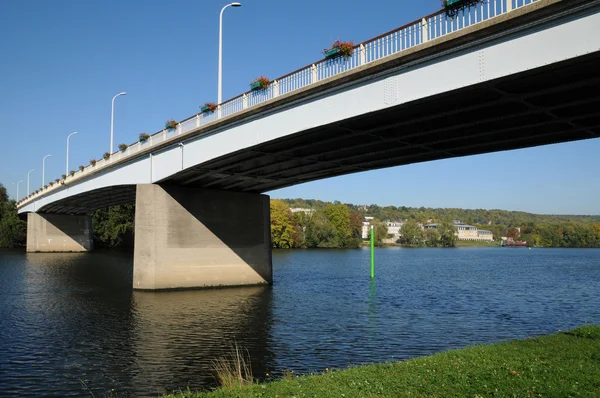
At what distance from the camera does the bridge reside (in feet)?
47.4

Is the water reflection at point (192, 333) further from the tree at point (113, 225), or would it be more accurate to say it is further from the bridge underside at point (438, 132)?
the tree at point (113, 225)

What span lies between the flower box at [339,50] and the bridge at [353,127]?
0.40m

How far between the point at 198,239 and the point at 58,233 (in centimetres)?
5972

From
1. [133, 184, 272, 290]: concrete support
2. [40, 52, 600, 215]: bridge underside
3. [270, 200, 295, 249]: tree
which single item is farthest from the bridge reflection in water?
[270, 200, 295, 249]: tree

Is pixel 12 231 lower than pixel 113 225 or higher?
lower

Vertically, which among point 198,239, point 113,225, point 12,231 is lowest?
point 198,239

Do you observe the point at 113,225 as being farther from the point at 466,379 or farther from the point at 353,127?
the point at 466,379

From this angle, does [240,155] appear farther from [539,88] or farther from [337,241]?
[337,241]

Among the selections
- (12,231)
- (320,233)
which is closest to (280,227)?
(320,233)

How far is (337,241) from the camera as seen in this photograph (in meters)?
135

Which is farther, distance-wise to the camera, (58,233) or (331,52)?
(58,233)

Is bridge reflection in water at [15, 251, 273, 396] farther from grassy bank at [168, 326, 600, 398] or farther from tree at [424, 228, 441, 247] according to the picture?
tree at [424, 228, 441, 247]

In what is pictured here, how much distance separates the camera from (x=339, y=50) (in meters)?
20.2

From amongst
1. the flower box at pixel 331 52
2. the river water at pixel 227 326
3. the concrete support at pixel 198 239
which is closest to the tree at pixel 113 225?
the river water at pixel 227 326
